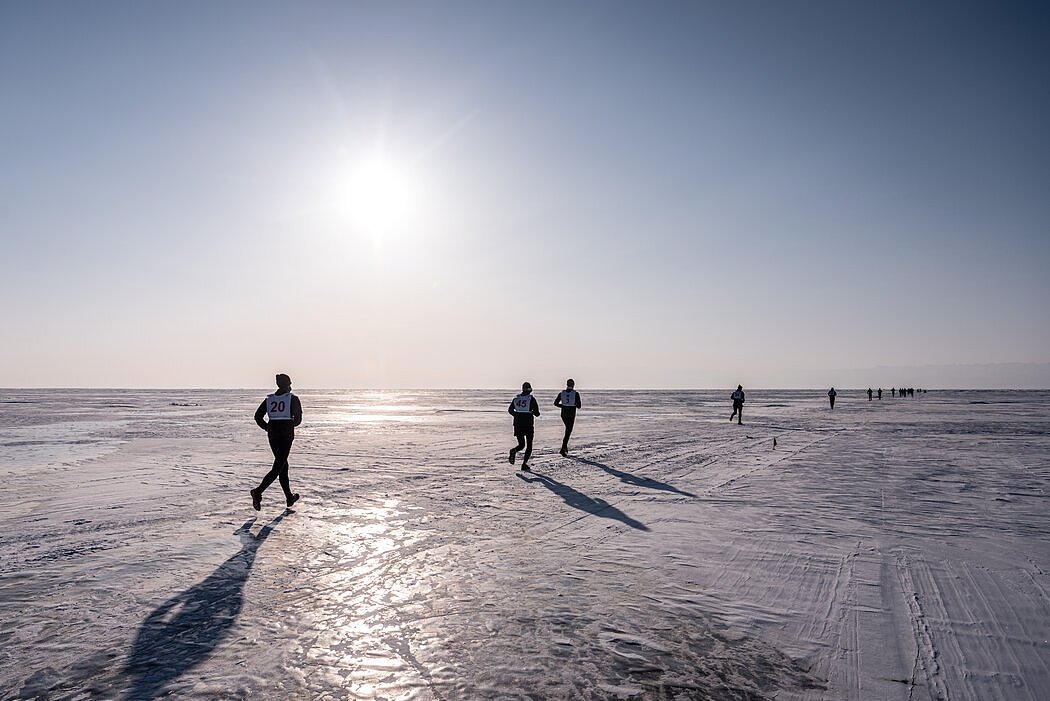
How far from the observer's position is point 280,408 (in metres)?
8.03

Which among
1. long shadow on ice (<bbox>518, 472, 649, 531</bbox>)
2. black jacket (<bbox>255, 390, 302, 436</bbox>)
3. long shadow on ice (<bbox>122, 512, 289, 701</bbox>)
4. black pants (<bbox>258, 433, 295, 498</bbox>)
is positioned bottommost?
long shadow on ice (<bbox>122, 512, 289, 701</bbox>)

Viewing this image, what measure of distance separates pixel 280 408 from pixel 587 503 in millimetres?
4655

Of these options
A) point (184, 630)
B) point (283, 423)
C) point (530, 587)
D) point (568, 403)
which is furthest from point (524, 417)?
point (184, 630)

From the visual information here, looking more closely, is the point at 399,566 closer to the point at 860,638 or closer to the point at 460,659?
the point at 460,659

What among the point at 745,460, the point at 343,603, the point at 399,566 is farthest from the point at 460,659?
the point at 745,460

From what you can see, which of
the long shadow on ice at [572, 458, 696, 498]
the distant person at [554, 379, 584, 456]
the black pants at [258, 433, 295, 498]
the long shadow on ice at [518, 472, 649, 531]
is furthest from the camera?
the distant person at [554, 379, 584, 456]

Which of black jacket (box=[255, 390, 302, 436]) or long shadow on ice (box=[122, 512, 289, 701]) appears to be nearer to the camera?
long shadow on ice (box=[122, 512, 289, 701])

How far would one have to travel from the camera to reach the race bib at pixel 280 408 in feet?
26.3

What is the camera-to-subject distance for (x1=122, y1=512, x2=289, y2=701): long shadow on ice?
11.2ft

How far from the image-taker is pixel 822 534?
6.60 metres

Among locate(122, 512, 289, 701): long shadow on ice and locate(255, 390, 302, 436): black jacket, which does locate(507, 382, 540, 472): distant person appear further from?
locate(122, 512, 289, 701): long shadow on ice

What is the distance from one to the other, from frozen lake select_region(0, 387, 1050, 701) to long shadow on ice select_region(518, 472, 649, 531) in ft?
0.20

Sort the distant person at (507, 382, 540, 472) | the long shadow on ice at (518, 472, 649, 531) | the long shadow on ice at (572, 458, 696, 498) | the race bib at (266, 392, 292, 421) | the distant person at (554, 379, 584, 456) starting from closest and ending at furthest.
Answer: the long shadow on ice at (518, 472, 649, 531) → the race bib at (266, 392, 292, 421) → the long shadow on ice at (572, 458, 696, 498) → the distant person at (507, 382, 540, 472) → the distant person at (554, 379, 584, 456)

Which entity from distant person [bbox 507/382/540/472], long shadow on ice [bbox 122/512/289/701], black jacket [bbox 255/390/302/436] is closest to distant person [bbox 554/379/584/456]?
distant person [bbox 507/382/540/472]
